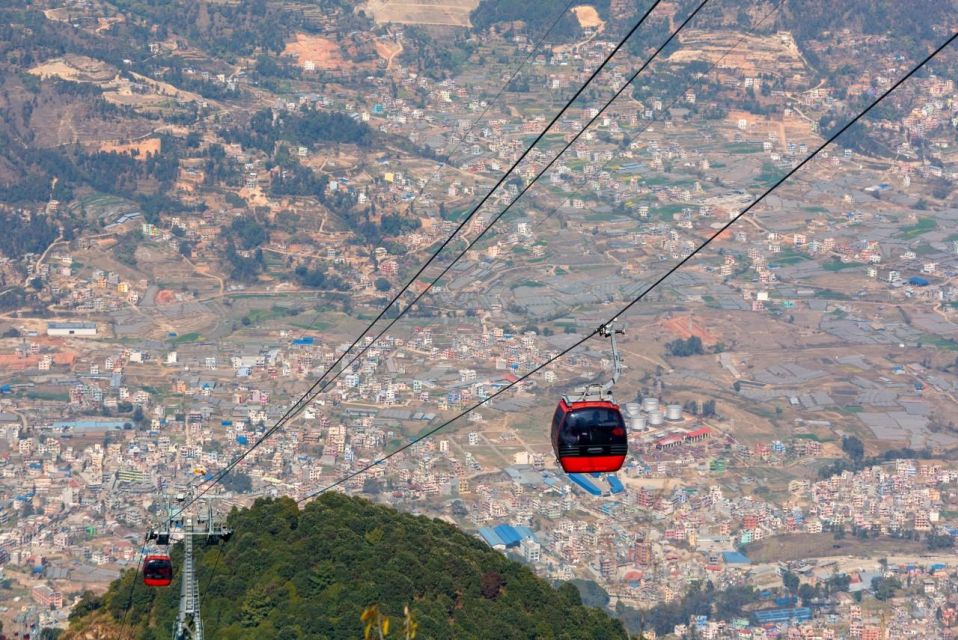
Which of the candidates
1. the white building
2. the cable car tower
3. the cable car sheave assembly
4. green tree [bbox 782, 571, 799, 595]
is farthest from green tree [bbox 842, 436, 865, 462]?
the cable car tower

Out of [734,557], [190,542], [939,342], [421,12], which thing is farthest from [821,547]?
[421,12]

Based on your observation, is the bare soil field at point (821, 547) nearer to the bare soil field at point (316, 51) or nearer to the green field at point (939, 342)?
the green field at point (939, 342)

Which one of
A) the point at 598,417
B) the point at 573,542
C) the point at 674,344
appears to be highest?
the point at 674,344

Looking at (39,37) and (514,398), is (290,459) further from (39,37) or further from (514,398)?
(39,37)

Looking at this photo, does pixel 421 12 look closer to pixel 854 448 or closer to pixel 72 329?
pixel 72 329

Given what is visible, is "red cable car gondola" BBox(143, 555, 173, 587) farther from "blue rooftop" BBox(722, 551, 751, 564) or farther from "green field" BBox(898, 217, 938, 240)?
"green field" BBox(898, 217, 938, 240)

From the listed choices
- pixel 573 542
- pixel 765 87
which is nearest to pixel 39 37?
pixel 765 87

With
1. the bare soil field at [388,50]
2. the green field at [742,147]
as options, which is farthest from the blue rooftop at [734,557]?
the bare soil field at [388,50]
